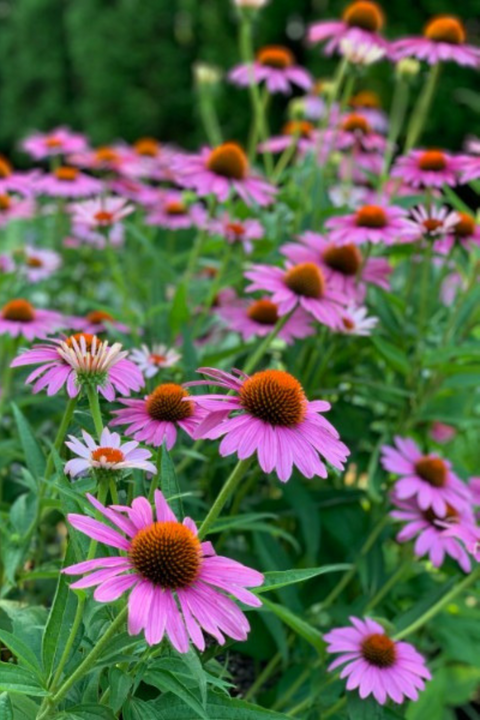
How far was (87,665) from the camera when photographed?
2.54 ft

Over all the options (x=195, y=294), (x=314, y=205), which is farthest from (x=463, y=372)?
(x=195, y=294)

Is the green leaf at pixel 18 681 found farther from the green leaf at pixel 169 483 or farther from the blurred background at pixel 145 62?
the blurred background at pixel 145 62

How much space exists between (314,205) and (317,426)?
0.96 meters

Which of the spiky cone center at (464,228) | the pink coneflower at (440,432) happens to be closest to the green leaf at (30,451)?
the spiky cone center at (464,228)

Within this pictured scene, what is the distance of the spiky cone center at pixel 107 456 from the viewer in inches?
32.4

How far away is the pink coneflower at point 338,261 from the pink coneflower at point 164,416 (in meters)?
0.53

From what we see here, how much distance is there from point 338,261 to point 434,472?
376 millimetres

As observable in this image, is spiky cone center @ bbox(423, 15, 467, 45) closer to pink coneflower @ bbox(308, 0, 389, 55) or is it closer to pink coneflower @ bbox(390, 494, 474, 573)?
pink coneflower @ bbox(308, 0, 389, 55)

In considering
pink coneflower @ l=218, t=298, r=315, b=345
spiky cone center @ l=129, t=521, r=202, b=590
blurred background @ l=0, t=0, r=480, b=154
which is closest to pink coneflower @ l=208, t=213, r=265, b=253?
pink coneflower @ l=218, t=298, r=315, b=345

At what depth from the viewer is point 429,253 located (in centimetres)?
148

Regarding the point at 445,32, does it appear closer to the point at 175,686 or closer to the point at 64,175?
the point at 64,175

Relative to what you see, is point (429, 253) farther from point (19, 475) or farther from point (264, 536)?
point (19, 475)

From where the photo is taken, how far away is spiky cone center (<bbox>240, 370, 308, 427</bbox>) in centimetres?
86

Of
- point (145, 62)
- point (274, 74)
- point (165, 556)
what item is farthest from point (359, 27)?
point (145, 62)
